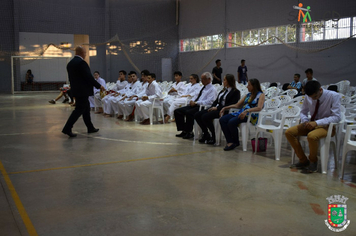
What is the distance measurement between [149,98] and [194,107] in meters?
1.92

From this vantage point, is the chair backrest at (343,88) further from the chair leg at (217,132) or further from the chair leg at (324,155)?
the chair leg at (324,155)

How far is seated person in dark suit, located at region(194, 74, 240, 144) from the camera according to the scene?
5875 mm

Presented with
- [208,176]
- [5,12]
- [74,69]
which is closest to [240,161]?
[208,176]

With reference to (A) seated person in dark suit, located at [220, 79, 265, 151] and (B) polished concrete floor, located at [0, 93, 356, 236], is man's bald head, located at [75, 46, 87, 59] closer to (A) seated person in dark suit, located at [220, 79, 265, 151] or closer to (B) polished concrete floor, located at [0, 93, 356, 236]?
(B) polished concrete floor, located at [0, 93, 356, 236]

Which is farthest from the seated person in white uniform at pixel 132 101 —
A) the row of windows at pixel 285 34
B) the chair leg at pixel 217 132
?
the row of windows at pixel 285 34

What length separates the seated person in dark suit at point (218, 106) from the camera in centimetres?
588

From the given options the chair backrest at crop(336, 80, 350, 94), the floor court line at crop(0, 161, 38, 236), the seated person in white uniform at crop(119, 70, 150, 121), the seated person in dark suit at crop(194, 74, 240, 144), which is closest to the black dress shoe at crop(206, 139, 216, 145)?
the seated person in dark suit at crop(194, 74, 240, 144)

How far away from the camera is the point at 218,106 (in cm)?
598

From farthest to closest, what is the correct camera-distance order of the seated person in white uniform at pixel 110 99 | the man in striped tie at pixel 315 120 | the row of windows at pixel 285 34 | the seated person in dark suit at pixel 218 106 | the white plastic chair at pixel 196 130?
the row of windows at pixel 285 34
the seated person in white uniform at pixel 110 99
the white plastic chair at pixel 196 130
the seated person in dark suit at pixel 218 106
the man in striped tie at pixel 315 120

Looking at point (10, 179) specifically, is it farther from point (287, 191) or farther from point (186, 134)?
point (186, 134)

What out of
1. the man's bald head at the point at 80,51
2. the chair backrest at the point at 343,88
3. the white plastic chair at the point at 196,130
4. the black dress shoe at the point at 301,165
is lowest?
the black dress shoe at the point at 301,165

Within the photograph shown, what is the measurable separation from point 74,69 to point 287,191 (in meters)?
4.43

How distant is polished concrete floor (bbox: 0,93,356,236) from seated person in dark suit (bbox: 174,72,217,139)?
2.17 ft

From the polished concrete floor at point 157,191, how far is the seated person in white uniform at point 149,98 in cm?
239
